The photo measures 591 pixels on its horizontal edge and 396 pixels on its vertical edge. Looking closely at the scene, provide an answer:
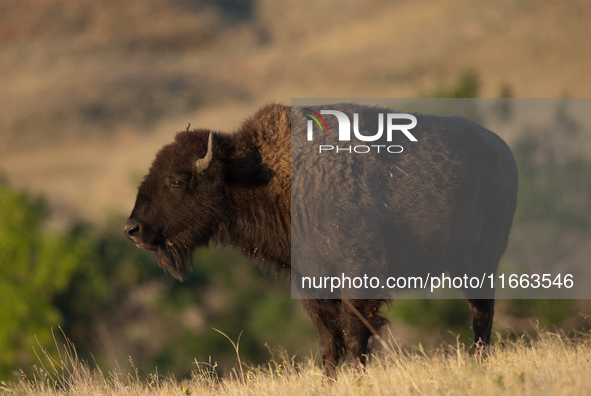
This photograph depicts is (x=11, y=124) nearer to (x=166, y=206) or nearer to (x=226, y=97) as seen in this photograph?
(x=226, y=97)

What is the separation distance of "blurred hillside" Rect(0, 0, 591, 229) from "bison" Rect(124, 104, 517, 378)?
73152 mm

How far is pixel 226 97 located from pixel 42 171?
42118mm

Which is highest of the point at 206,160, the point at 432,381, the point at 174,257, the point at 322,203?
the point at 206,160

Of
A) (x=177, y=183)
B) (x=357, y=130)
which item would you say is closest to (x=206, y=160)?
(x=177, y=183)

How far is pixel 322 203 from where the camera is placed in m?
5.80

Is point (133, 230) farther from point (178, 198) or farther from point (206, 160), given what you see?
point (206, 160)

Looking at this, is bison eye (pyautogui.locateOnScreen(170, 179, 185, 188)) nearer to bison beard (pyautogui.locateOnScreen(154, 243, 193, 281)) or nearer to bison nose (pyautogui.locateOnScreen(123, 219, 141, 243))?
bison nose (pyautogui.locateOnScreen(123, 219, 141, 243))

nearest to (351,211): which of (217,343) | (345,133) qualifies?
(345,133)

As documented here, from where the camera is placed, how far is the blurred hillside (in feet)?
327

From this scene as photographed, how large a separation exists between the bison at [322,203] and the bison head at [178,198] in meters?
0.01

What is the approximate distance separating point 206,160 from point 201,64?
150355mm

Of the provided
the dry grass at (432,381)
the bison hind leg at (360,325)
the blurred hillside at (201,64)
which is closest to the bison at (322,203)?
the bison hind leg at (360,325)

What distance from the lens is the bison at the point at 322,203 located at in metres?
5.77

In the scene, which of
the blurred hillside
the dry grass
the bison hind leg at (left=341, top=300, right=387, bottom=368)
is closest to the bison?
the bison hind leg at (left=341, top=300, right=387, bottom=368)
